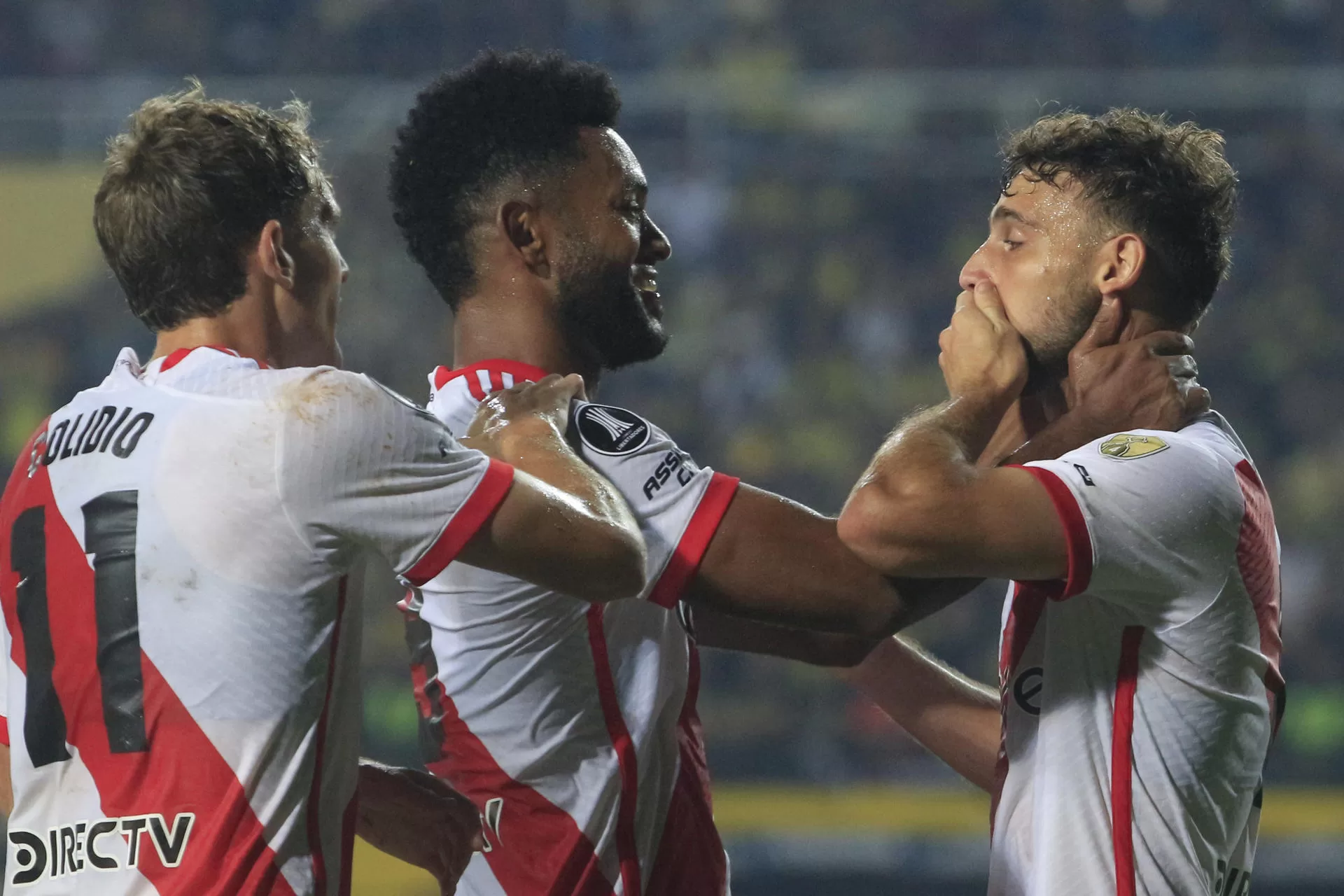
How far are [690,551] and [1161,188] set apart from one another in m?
1.10

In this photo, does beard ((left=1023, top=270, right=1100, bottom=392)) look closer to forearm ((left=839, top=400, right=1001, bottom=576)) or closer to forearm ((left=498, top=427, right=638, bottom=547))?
forearm ((left=839, top=400, right=1001, bottom=576))

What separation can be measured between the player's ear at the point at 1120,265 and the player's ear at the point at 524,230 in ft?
3.40

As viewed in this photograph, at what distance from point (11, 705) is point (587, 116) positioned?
151 centimetres

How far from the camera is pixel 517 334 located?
2.90 meters

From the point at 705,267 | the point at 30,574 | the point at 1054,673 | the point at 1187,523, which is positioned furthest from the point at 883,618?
the point at 705,267

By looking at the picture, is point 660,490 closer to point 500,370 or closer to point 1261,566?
point 500,370

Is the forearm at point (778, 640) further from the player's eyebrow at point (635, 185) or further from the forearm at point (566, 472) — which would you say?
the player's eyebrow at point (635, 185)

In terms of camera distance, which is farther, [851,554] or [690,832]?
[690,832]

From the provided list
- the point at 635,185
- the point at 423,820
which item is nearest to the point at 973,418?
the point at 635,185

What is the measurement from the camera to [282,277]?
2555 mm

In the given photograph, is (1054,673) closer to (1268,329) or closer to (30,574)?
(30,574)

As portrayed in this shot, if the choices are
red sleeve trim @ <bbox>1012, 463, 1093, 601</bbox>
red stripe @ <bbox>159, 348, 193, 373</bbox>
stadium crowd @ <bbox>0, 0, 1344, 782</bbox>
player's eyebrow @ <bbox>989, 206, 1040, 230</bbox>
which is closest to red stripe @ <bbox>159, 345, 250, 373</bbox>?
red stripe @ <bbox>159, 348, 193, 373</bbox>

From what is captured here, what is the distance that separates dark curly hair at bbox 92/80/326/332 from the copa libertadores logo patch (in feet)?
2.05

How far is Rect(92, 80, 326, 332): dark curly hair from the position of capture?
2477mm
